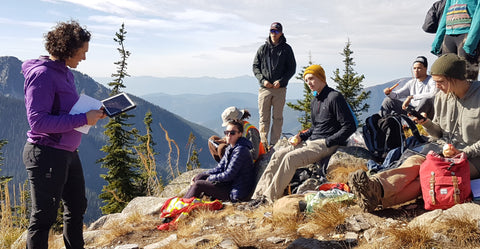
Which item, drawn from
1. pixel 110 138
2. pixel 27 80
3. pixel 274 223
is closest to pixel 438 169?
pixel 274 223

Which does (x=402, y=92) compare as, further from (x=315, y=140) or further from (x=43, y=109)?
(x=43, y=109)

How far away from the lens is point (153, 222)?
6254mm

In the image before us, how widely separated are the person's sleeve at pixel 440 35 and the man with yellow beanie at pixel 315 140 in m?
1.84

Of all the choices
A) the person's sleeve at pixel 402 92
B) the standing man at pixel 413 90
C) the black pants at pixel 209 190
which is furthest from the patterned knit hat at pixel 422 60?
the black pants at pixel 209 190

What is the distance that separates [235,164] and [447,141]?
3.29 m

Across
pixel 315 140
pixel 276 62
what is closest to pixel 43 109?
pixel 315 140

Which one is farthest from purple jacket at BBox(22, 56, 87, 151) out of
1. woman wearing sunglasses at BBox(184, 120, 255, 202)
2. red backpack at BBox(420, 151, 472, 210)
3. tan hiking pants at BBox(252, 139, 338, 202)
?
red backpack at BBox(420, 151, 472, 210)

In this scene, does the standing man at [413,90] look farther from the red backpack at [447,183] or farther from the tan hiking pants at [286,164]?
the red backpack at [447,183]

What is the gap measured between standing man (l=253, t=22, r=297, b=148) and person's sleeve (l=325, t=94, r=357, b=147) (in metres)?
2.62

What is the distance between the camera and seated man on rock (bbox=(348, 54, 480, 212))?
4.09 metres

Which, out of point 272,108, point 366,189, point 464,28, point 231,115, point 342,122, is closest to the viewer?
point 366,189

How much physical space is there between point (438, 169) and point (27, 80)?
4218mm

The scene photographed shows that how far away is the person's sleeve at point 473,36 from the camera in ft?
17.2

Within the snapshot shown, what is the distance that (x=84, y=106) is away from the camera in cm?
355
